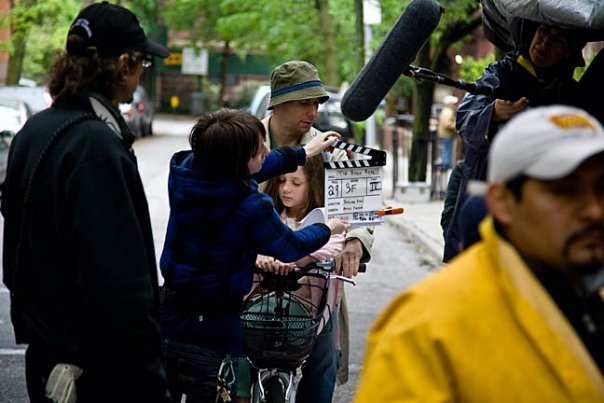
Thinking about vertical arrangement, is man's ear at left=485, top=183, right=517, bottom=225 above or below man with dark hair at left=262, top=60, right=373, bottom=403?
above

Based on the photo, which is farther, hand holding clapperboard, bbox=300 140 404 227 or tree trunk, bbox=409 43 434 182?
tree trunk, bbox=409 43 434 182

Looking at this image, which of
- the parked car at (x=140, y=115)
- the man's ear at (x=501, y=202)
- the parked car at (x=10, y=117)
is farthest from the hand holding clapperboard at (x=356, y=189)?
the parked car at (x=140, y=115)

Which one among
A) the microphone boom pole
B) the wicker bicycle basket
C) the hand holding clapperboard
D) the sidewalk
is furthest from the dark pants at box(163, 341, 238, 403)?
the sidewalk

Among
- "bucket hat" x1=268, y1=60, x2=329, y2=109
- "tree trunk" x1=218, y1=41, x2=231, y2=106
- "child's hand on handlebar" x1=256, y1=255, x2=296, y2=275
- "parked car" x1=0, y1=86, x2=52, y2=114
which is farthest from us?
"tree trunk" x1=218, y1=41, x2=231, y2=106

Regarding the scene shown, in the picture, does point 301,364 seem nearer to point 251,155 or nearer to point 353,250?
point 353,250

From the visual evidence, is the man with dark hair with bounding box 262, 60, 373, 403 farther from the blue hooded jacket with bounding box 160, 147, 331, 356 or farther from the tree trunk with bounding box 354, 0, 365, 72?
the tree trunk with bounding box 354, 0, 365, 72

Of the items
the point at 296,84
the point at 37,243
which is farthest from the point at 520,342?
the point at 296,84

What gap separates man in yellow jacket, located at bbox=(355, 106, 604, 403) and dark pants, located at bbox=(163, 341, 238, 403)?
238cm

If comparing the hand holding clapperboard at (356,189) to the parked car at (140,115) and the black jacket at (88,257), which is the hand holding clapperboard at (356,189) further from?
the parked car at (140,115)

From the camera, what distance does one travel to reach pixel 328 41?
33.8 m

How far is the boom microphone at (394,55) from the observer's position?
4.76m

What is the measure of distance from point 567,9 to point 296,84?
166 centimetres

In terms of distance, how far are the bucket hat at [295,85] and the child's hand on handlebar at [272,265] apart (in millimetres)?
918

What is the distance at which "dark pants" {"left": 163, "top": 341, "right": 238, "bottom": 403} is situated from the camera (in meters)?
5.05
